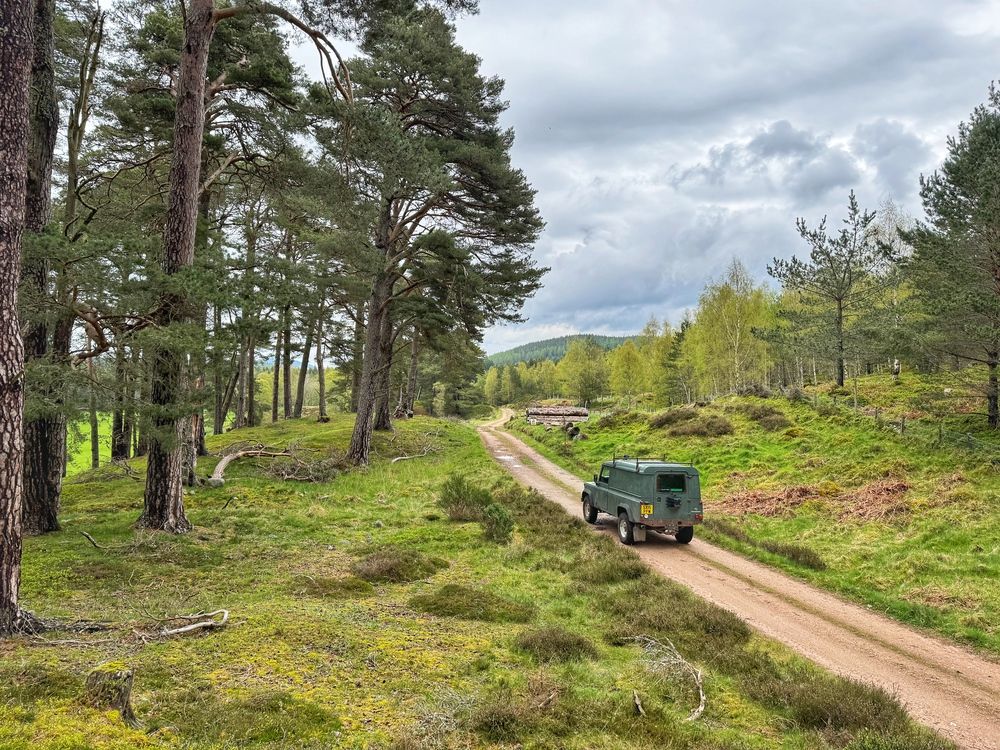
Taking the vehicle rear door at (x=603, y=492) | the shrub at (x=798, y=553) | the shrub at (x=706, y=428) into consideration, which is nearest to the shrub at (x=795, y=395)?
the shrub at (x=706, y=428)

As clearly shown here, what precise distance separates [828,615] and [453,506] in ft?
32.6

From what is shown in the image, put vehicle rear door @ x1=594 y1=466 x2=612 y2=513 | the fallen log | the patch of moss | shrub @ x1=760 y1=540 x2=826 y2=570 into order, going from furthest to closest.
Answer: the fallen log
vehicle rear door @ x1=594 y1=466 x2=612 y2=513
shrub @ x1=760 y1=540 x2=826 y2=570
the patch of moss

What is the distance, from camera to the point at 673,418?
115 ft

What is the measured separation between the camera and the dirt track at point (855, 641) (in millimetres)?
6633

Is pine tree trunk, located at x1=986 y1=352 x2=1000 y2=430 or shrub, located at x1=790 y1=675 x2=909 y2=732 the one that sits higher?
pine tree trunk, located at x1=986 y1=352 x2=1000 y2=430

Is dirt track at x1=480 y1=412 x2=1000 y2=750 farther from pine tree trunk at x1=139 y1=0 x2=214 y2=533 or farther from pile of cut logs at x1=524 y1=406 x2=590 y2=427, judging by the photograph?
pile of cut logs at x1=524 y1=406 x2=590 y2=427

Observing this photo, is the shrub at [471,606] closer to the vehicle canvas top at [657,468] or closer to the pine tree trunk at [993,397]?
the vehicle canvas top at [657,468]

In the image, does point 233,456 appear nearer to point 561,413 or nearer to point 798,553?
point 798,553

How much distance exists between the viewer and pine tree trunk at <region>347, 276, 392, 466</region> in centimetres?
2288

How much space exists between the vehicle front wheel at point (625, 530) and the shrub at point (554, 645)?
24.3ft

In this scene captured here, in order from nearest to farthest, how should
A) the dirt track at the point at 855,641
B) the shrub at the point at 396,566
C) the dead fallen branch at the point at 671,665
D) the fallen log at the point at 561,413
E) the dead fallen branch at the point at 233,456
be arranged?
the dead fallen branch at the point at 671,665 < the dirt track at the point at 855,641 < the shrub at the point at 396,566 < the dead fallen branch at the point at 233,456 < the fallen log at the point at 561,413

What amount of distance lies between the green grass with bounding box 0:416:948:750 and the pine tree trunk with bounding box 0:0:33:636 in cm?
81

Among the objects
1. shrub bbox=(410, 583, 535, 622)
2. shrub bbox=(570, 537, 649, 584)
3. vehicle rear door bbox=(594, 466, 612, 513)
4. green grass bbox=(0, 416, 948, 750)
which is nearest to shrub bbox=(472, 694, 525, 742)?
green grass bbox=(0, 416, 948, 750)

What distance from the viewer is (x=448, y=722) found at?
4.83 meters
